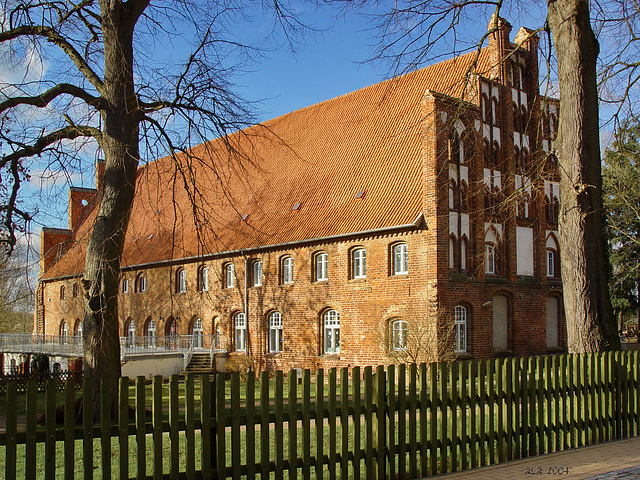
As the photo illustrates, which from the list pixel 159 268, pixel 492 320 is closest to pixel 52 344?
pixel 159 268

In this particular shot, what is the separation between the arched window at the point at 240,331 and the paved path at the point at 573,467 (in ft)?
62.8

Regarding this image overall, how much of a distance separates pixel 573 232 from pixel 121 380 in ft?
21.3

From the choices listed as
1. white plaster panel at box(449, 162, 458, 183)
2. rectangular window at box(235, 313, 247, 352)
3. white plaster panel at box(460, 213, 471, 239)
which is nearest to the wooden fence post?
white plaster panel at box(460, 213, 471, 239)

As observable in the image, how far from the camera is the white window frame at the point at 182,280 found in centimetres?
2888

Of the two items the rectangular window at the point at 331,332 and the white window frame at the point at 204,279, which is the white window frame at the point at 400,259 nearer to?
the rectangular window at the point at 331,332

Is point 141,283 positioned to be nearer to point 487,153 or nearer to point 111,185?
point 487,153

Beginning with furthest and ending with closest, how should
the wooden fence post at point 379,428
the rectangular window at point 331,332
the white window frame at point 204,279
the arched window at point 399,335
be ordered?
the white window frame at point 204,279 → the rectangular window at point 331,332 → the arched window at point 399,335 → the wooden fence post at point 379,428

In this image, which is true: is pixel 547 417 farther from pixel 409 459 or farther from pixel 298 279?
pixel 298 279

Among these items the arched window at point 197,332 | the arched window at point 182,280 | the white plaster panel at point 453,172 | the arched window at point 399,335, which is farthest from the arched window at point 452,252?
the arched window at point 182,280

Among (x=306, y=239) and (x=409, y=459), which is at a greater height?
(x=306, y=239)

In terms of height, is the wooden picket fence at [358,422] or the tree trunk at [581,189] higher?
the tree trunk at [581,189]

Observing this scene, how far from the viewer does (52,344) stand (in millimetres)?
29641

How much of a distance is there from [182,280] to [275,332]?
22.4 feet

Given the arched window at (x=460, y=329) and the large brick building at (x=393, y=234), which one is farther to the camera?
the arched window at (x=460, y=329)
